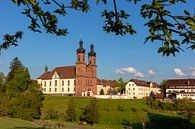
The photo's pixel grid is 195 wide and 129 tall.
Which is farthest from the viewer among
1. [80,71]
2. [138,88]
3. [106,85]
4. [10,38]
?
[106,85]

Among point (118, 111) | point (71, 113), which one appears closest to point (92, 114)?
point (71, 113)

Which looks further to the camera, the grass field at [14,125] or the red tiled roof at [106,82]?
the red tiled roof at [106,82]

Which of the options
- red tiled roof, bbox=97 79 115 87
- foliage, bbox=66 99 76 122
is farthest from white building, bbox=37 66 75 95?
foliage, bbox=66 99 76 122

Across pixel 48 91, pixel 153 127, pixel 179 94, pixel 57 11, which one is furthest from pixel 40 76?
pixel 57 11

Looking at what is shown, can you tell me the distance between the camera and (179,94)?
11719cm

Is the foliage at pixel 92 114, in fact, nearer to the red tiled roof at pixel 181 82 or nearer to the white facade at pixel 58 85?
the white facade at pixel 58 85

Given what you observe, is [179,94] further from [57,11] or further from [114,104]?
[57,11]

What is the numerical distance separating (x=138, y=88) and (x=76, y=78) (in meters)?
26.6

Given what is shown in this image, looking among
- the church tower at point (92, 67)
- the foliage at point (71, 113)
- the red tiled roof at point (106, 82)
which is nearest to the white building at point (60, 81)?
the church tower at point (92, 67)

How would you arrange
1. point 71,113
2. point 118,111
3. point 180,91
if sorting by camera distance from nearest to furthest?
point 71,113 → point 118,111 → point 180,91

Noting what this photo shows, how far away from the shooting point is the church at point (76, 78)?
4652 inches

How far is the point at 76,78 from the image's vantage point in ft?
391

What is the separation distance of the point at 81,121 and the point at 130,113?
1056 cm

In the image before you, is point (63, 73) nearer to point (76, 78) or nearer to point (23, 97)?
point (76, 78)
